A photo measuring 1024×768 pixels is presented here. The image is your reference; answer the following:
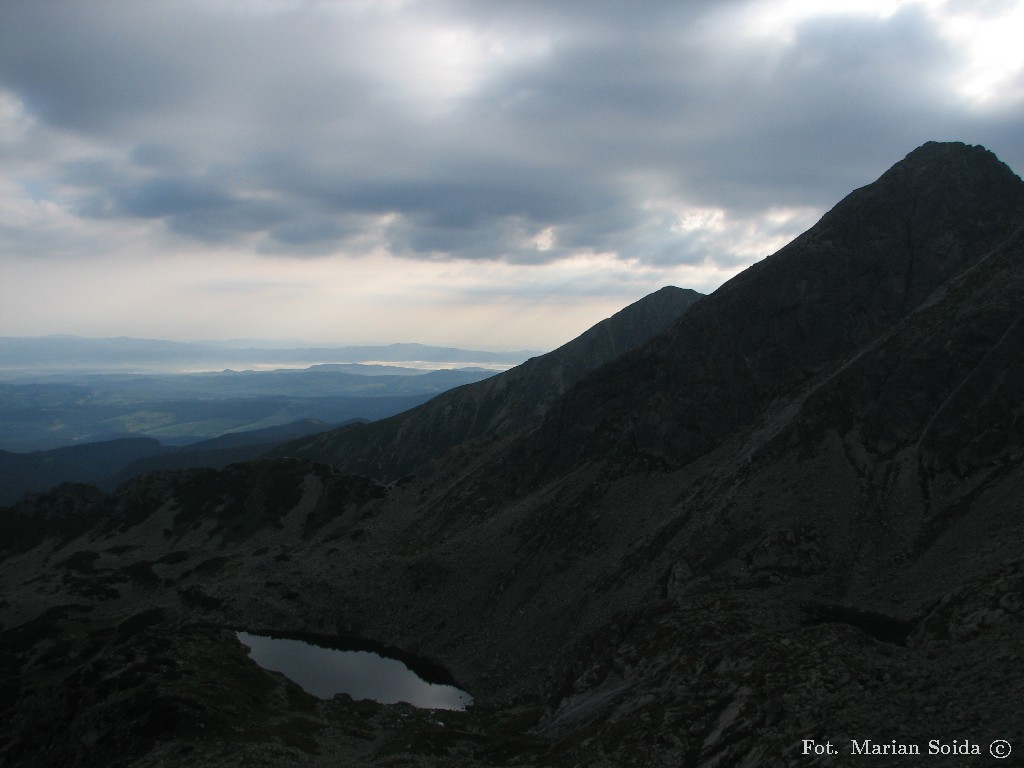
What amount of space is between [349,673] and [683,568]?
45.5 metres

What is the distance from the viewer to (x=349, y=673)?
84125mm

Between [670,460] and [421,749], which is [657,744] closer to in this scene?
[421,749]

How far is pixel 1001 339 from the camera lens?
75562 mm

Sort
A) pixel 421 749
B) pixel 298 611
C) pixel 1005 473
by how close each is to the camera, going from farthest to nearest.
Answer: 1. pixel 298 611
2. pixel 1005 473
3. pixel 421 749

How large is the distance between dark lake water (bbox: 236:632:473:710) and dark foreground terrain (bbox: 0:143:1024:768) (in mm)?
3758

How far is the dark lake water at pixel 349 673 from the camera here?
74988mm

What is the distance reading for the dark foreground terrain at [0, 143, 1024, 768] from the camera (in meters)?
42.6

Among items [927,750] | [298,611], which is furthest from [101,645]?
[927,750]

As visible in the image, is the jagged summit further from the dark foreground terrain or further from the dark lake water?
the dark lake water

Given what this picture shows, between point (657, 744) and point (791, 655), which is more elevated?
point (791, 655)

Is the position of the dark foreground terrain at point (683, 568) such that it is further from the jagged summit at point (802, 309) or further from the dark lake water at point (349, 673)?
the dark lake water at point (349, 673)

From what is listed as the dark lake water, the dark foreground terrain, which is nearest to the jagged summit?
the dark foreground terrain

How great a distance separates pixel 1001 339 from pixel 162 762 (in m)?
94.2

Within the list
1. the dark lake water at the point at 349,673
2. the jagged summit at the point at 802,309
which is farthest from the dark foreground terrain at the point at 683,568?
the dark lake water at the point at 349,673
